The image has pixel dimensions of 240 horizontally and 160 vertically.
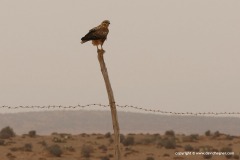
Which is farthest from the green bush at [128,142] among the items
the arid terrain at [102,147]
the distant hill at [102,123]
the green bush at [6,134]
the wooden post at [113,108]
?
the distant hill at [102,123]

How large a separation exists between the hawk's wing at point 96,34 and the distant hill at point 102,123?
11157 cm

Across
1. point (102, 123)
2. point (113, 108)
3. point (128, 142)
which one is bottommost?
point (128, 142)

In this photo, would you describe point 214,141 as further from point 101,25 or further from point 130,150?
point 101,25

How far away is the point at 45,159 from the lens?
3569 cm

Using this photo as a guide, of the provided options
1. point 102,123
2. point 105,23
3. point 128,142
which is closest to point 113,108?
point 105,23

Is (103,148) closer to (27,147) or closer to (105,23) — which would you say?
(27,147)

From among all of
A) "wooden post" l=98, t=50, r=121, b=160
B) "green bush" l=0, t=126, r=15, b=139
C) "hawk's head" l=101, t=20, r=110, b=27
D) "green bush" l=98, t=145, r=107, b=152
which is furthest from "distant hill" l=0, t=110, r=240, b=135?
"wooden post" l=98, t=50, r=121, b=160

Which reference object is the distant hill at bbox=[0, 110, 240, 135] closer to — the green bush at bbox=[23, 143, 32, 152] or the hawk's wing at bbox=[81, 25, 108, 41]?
the green bush at bbox=[23, 143, 32, 152]

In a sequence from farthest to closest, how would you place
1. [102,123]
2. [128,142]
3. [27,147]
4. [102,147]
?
[102,123] → [128,142] → [102,147] → [27,147]

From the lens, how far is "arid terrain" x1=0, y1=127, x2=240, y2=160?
121 feet

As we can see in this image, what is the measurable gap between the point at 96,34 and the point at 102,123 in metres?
119

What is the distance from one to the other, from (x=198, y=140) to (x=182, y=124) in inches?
3331

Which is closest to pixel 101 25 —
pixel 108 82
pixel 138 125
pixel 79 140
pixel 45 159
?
pixel 108 82

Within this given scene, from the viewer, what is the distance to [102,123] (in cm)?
13212
